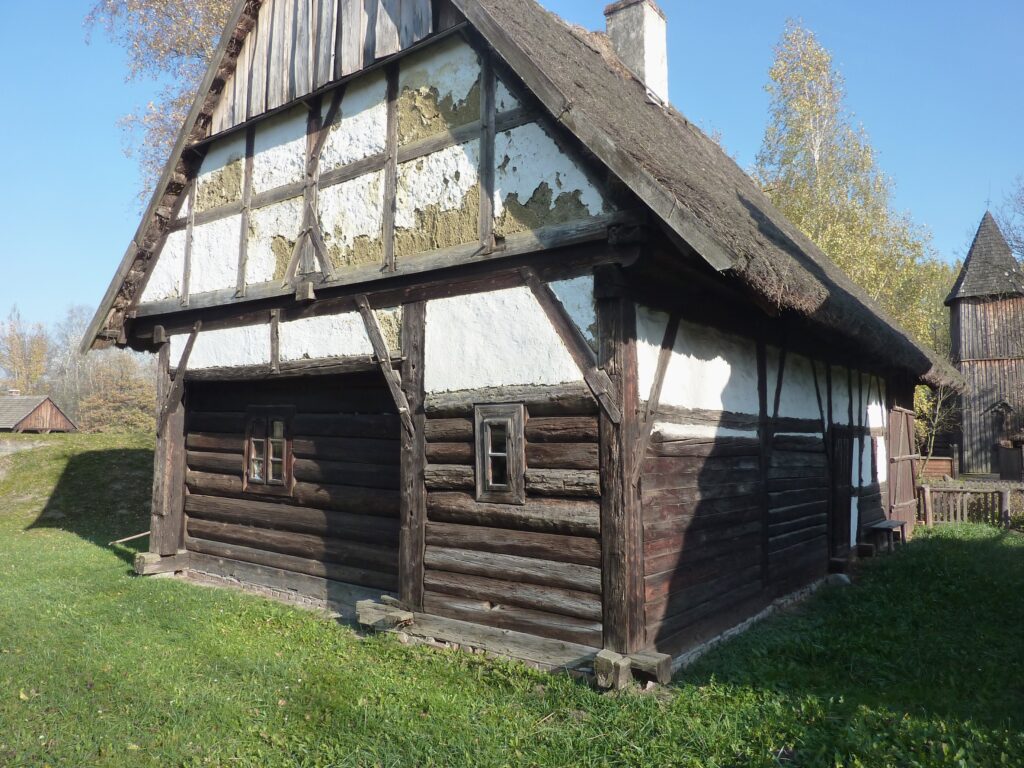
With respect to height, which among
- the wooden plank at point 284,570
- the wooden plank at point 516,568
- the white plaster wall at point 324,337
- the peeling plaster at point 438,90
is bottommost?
the wooden plank at point 284,570

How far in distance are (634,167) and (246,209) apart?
553 centimetres

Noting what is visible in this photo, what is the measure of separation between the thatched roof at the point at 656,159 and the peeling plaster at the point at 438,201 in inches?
40.2

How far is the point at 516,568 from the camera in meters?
6.18

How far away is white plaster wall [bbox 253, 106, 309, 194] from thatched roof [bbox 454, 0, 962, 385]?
273cm

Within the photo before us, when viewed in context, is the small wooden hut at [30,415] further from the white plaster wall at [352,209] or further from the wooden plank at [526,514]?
the wooden plank at [526,514]

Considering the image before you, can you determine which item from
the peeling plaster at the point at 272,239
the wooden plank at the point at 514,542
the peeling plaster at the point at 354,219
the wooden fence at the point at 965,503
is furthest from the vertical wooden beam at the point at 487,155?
the wooden fence at the point at 965,503

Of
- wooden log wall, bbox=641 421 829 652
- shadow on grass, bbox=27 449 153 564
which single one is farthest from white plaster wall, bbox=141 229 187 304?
wooden log wall, bbox=641 421 829 652

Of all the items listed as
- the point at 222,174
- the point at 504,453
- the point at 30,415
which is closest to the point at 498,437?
the point at 504,453

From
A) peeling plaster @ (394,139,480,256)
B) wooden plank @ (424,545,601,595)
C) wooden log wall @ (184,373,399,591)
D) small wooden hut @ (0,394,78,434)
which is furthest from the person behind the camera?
small wooden hut @ (0,394,78,434)

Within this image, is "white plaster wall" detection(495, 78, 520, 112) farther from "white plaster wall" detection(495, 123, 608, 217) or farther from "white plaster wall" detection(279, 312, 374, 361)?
"white plaster wall" detection(279, 312, 374, 361)

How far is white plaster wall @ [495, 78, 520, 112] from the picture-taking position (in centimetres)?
638

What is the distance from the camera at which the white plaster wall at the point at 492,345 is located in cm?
608

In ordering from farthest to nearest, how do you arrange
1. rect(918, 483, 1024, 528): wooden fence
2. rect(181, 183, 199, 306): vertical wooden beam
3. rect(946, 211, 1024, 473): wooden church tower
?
rect(946, 211, 1024, 473): wooden church tower, rect(918, 483, 1024, 528): wooden fence, rect(181, 183, 199, 306): vertical wooden beam

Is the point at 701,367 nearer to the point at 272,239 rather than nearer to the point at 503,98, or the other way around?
the point at 503,98
